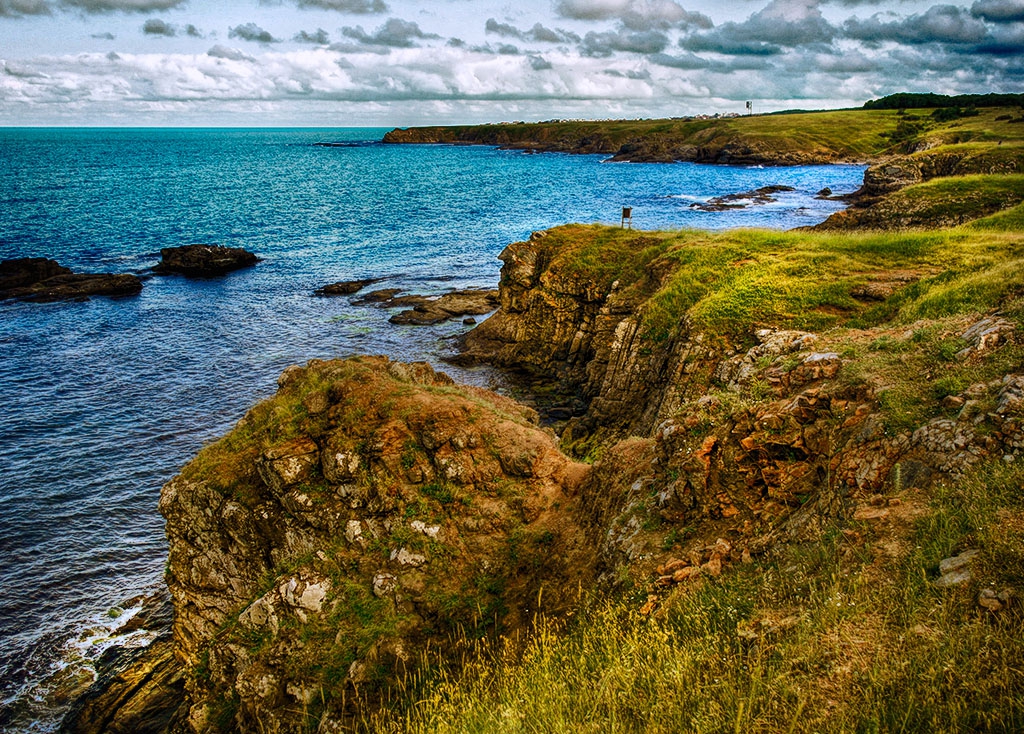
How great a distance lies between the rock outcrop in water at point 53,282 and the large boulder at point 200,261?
5.44m

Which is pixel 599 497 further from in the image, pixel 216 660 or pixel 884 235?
pixel 884 235

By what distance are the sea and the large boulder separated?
1674 mm

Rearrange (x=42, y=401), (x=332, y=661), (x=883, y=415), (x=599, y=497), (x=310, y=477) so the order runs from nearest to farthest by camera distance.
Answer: (x=883, y=415)
(x=332, y=661)
(x=599, y=497)
(x=310, y=477)
(x=42, y=401)

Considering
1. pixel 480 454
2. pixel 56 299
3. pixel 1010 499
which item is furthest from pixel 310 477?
pixel 56 299

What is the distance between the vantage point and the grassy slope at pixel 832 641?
6.21m

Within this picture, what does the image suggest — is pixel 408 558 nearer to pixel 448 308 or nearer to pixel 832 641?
pixel 832 641

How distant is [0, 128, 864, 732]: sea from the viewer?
22.5m

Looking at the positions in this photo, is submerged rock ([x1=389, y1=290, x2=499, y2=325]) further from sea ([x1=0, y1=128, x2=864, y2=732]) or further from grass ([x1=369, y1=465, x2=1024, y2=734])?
grass ([x1=369, y1=465, x2=1024, y2=734])

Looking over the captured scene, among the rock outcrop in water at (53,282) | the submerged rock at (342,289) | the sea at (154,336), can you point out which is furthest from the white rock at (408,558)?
the rock outcrop in water at (53,282)

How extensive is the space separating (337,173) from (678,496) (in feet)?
614

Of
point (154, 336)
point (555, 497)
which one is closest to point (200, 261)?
point (154, 336)

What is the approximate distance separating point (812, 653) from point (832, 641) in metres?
0.28

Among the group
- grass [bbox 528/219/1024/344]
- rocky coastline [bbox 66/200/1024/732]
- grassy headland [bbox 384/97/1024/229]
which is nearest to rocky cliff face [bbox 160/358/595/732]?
rocky coastline [bbox 66/200/1024/732]

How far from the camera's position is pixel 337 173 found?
182 meters
